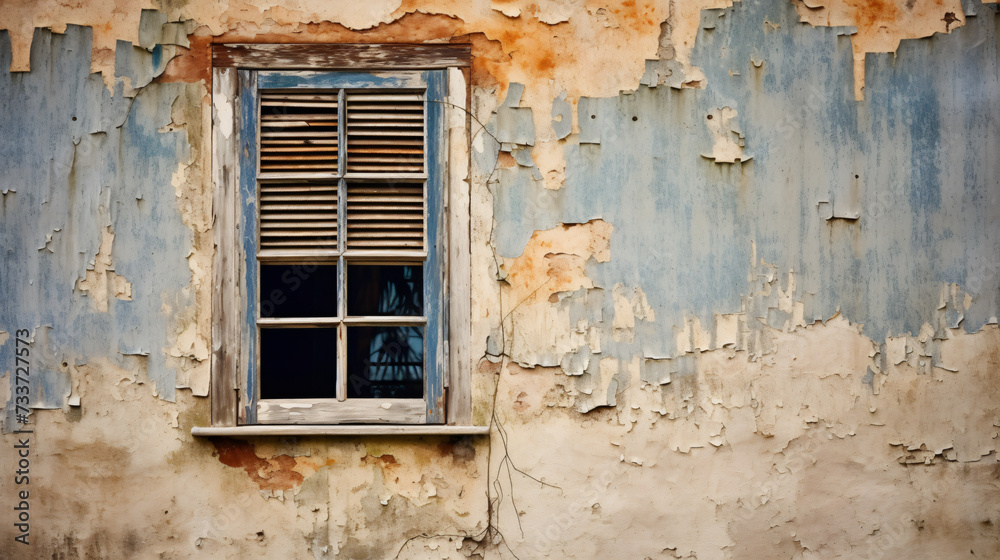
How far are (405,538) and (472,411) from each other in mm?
546

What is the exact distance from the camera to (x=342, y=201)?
2.79 m

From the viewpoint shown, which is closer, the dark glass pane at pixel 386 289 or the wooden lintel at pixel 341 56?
the wooden lintel at pixel 341 56

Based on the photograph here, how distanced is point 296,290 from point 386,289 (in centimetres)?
37

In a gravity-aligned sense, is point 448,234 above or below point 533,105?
below

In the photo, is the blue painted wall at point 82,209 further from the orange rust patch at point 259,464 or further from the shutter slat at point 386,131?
the shutter slat at point 386,131

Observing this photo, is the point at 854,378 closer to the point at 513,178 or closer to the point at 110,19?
the point at 513,178

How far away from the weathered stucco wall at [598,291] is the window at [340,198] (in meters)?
0.08

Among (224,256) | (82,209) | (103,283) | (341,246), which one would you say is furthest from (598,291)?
(82,209)

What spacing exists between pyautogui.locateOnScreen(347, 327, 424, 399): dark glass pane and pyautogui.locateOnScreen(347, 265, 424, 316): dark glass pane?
8cm

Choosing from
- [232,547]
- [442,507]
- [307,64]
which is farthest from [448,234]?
[232,547]

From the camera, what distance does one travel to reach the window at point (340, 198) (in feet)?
9.08

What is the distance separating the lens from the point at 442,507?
2.76 metres

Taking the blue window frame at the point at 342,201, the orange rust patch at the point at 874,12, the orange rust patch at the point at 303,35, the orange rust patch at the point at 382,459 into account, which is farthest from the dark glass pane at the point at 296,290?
the orange rust patch at the point at 874,12

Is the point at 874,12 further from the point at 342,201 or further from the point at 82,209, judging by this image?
the point at 82,209
